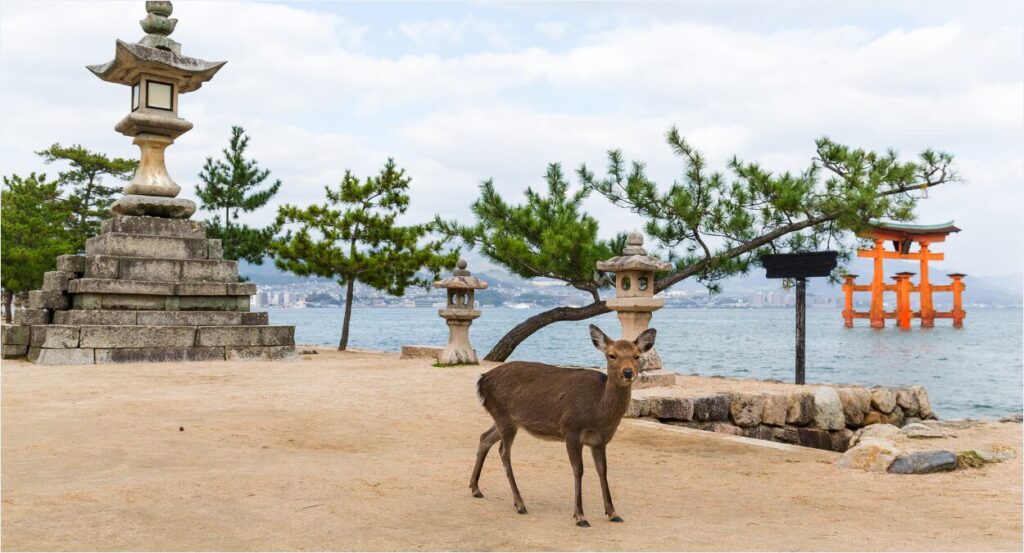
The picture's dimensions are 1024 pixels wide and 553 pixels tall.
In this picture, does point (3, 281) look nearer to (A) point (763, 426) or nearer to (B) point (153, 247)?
(B) point (153, 247)

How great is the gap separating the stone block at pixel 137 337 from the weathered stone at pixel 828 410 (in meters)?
10.5

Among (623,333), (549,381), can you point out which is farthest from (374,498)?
(623,333)

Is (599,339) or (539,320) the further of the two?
(539,320)

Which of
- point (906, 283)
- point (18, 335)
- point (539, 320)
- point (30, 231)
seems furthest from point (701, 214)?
point (906, 283)

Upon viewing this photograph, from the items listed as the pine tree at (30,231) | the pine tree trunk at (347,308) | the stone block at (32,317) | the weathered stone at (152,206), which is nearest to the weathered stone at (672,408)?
the weathered stone at (152,206)

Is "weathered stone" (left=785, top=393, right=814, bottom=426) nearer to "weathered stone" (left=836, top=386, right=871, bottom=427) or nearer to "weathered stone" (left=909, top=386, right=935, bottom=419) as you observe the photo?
"weathered stone" (left=836, top=386, right=871, bottom=427)

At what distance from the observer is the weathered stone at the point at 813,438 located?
1127 centimetres

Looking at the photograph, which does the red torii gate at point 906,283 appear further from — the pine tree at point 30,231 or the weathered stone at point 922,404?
the pine tree at point 30,231

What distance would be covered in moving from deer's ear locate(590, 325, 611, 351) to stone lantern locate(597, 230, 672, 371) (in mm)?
7652

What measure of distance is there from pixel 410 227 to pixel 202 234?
610cm

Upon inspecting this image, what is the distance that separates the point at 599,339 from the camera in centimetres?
497

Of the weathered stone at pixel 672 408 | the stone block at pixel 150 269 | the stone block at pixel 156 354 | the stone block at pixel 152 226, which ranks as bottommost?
the weathered stone at pixel 672 408

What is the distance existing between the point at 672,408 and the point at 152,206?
10753 mm

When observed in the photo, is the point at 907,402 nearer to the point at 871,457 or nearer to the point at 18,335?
the point at 871,457
